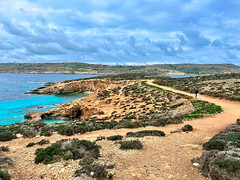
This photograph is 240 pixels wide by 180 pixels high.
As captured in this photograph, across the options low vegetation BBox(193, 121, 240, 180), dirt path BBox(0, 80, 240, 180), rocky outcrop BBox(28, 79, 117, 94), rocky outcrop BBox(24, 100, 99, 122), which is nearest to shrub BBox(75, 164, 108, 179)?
dirt path BBox(0, 80, 240, 180)

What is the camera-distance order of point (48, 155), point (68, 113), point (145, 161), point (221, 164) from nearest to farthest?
point (221, 164)
point (48, 155)
point (145, 161)
point (68, 113)

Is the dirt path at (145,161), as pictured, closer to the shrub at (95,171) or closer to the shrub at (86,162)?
the shrub at (86,162)

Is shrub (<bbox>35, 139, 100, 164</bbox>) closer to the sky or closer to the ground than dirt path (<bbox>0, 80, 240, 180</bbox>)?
closer to the sky

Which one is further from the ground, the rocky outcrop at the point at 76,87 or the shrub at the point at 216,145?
the shrub at the point at 216,145

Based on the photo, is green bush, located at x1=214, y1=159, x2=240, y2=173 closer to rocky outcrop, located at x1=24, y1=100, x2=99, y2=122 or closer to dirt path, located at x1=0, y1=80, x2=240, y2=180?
dirt path, located at x1=0, y1=80, x2=240, y2=180

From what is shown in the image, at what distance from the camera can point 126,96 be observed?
40.2m

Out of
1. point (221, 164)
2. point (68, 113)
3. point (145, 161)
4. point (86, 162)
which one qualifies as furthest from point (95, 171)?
point (68, 113)

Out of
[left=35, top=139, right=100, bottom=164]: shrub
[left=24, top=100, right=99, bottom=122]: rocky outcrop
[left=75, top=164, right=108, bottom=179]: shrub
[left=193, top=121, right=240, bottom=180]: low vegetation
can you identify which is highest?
[left=193, top=121, right=240, bottom=180]: low vegetation

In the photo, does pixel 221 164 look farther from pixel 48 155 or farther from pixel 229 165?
pixel 48 155

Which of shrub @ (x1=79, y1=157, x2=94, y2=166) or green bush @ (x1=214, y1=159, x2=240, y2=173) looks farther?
shrub @ (x1=79, y1=157, x2=94, y2=166)

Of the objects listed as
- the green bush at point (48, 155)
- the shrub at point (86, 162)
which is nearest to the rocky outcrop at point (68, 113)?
the green bush at point (48, 155)

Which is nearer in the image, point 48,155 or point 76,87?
point 48,155

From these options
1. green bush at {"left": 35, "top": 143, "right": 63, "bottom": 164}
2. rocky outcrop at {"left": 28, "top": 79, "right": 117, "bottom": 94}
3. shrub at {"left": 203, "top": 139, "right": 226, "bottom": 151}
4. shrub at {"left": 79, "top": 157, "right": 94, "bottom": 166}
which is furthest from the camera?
rocky outcrop at {"left": 28, "top": 79, "right": 117, "bottom": 94}

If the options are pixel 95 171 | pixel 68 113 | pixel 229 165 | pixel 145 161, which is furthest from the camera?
pixel 68 113
